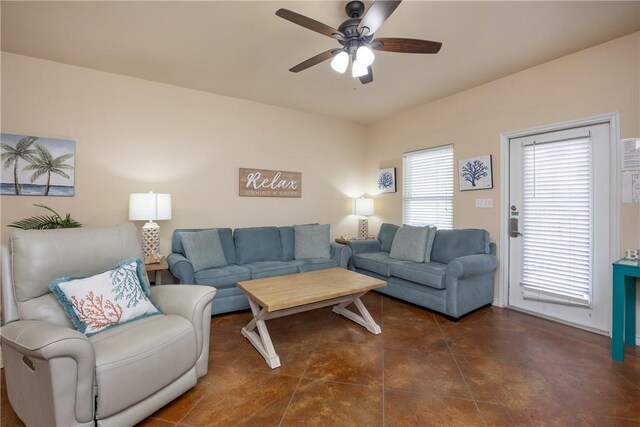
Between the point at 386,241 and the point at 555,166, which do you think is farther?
the point at 386,241

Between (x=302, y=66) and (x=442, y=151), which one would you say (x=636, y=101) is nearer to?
(x=442, y=151)

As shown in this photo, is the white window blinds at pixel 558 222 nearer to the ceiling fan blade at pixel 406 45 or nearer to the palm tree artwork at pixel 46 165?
the ceiling fan blade at pixel 406 45

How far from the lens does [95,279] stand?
172cm

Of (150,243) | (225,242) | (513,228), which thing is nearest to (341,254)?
(225,242)

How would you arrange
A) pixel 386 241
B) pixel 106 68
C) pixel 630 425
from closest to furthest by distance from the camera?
pixel 630 425 < pixel 106 68 < pixel 386 241

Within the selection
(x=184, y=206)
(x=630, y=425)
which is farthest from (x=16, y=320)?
(x=630, y=425)

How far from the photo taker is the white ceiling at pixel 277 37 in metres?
2.08

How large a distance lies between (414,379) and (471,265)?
143 cm

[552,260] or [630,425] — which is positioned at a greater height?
[552,260]

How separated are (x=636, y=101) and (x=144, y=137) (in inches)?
189

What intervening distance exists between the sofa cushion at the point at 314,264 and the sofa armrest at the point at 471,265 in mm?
1416

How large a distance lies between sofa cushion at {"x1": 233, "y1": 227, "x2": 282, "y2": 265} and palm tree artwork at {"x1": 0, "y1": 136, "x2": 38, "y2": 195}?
210 cm

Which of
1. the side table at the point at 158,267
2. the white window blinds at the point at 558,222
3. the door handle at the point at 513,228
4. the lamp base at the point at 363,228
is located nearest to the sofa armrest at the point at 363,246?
the lamp base at the point at 363,228

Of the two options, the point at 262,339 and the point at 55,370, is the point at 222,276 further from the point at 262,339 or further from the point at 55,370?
the point at 55,370
